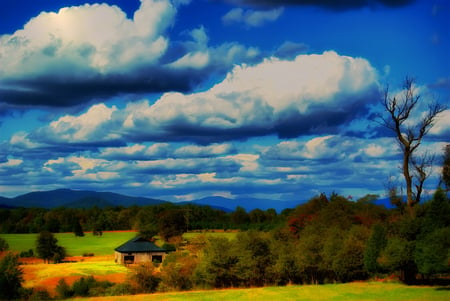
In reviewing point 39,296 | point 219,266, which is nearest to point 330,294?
point 219,266

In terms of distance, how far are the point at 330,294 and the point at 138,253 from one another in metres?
47.6

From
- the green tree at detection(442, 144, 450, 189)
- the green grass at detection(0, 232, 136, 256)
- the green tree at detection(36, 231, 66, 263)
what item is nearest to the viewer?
the green tree at detection(442, 144, 450, 189)

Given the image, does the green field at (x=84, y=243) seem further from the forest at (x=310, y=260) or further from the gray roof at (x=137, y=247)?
the forest at (x=310, y=260)

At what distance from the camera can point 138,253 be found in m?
76.6

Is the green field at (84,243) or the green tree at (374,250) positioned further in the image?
the green field at (84,243)

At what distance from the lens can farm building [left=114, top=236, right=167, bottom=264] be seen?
7606cm

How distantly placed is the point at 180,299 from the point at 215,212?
5146 inches

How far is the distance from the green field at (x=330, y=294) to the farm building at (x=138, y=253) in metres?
39.5

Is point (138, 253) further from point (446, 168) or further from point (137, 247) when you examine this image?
point (446, 168)

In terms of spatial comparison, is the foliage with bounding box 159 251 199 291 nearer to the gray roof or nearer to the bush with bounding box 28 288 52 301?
the bush with bounding box 28 288 52 301

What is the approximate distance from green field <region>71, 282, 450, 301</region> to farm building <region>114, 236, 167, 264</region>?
39515mm

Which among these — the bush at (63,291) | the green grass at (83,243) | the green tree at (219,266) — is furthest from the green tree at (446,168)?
the green grass at (83,243)

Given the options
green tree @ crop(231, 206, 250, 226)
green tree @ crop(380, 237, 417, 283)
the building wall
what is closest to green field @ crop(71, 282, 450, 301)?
green tree @ crop(380, 237, 417, 283)

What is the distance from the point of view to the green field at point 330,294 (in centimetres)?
3284
